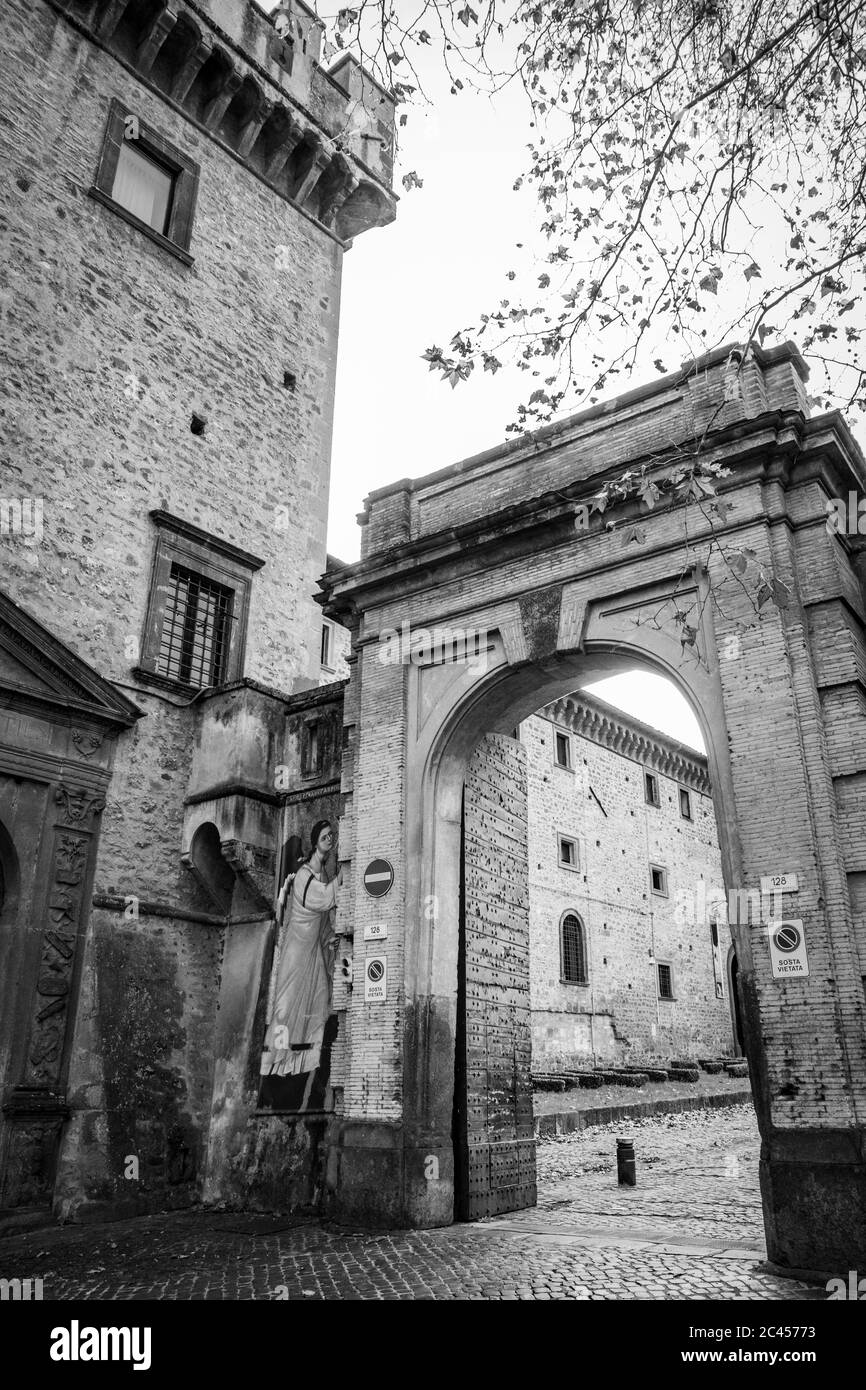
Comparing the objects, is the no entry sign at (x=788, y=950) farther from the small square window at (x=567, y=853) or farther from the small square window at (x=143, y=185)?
the small square window at (x=567, y=853)

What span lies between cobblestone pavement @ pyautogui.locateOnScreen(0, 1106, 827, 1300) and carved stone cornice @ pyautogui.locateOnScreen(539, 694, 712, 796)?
48.7 feet

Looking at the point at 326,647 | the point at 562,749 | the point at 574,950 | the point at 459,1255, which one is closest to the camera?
the point at 459,1255

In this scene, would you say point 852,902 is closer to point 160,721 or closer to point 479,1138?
point 479,1138

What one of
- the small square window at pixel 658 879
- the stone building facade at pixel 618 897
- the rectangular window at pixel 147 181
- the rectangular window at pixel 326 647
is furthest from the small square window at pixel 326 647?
the small square window at pixel 658 879

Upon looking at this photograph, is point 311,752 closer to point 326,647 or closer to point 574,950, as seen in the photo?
→ point 326,647

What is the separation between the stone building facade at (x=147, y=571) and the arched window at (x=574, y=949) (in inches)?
504

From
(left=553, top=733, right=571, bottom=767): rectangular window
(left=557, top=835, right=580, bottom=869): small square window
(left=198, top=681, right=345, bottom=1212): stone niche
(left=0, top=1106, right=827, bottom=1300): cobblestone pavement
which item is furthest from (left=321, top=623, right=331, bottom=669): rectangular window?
(left=0, top=1106, right=827, bottom=1300): cobblestone pavement

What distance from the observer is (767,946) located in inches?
310

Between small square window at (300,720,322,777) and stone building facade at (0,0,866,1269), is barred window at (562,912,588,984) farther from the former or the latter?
small square window at (300,720,322,777)

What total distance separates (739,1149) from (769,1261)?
8700 mm

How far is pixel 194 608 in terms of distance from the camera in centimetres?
1378

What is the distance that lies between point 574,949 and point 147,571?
53.9 ft

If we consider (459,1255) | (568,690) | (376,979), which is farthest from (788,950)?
(568,690)

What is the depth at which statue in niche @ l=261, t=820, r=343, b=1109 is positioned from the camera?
1088 cm
